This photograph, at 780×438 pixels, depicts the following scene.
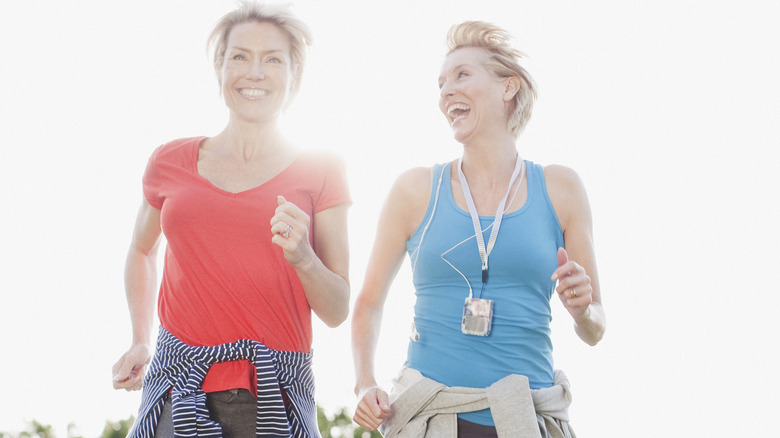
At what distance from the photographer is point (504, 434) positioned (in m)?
1.95

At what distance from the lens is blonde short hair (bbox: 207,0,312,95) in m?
2.28

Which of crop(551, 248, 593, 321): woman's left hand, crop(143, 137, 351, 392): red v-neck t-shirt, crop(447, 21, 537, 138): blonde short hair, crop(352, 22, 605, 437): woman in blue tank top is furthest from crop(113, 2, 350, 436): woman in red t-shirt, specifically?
crop(551, 248, 593, 321): woman's left hand

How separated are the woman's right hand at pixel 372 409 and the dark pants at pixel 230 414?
0.88ft

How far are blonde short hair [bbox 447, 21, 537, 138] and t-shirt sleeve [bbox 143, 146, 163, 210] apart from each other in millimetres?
985

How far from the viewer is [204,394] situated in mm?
1965

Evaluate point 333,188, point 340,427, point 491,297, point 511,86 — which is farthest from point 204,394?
point 340,427

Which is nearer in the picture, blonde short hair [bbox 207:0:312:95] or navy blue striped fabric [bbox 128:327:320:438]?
navy blue striped fabric [bbox 128:327:320:438]

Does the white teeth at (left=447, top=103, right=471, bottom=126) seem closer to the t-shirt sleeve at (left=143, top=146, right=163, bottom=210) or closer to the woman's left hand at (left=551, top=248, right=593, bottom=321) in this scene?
the woman's left hand at (left=551, top=248, right=593, bottom=321)

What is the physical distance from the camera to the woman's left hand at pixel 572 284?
1.84 meters

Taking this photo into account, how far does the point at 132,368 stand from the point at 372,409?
69 cm

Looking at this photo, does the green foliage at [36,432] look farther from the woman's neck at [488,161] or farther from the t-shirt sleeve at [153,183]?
the woman's neck at [488,161]

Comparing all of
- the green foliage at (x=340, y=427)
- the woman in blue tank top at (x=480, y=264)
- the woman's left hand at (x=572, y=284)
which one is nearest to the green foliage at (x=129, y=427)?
the green foliage at (x=340, y=427)

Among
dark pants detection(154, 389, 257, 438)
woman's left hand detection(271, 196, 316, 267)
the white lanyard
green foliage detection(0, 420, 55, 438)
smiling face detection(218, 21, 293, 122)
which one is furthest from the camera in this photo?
green foliage detection(0, 420, 55, 438)

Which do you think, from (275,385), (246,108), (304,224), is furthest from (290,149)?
(275,385)
